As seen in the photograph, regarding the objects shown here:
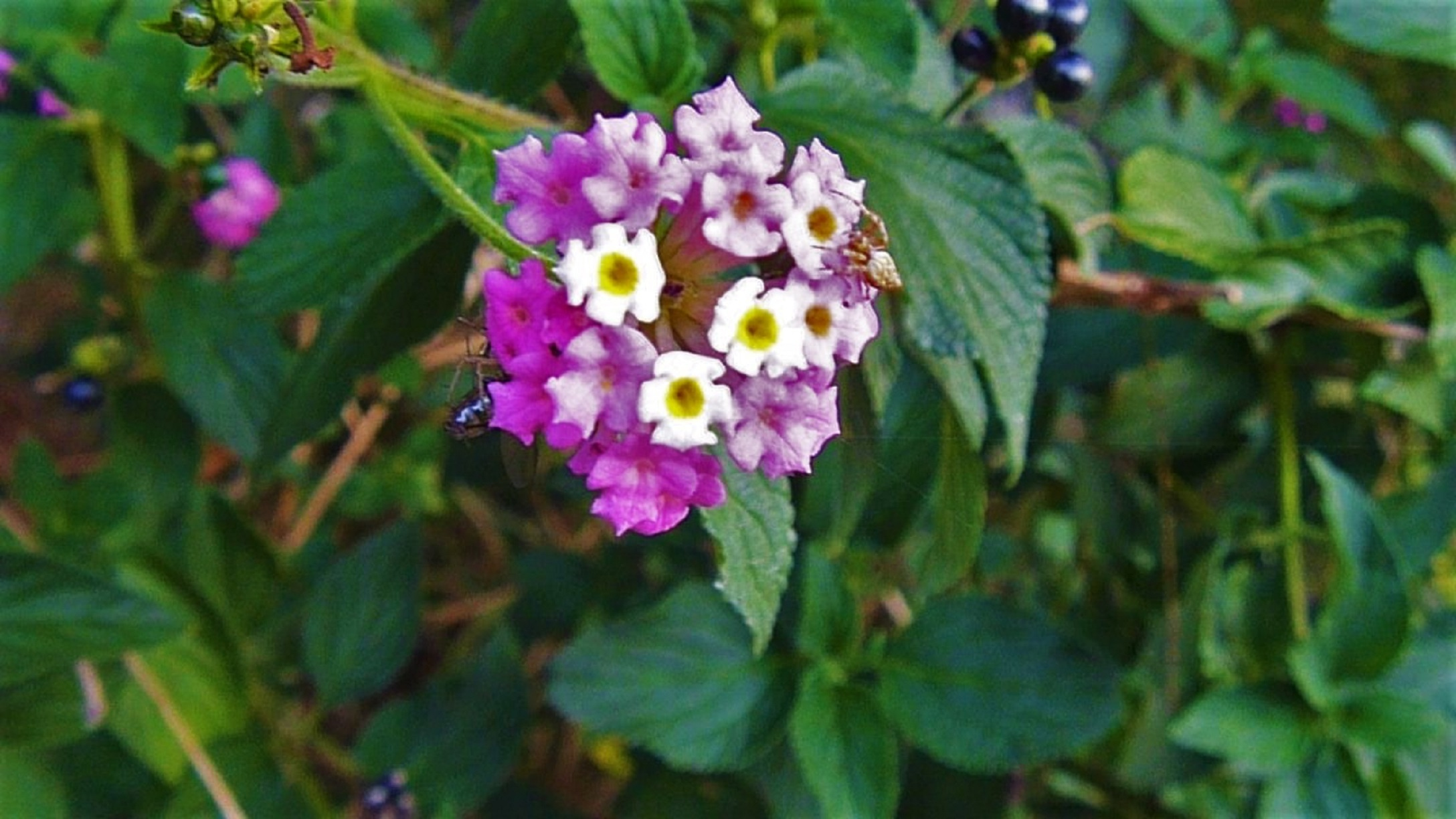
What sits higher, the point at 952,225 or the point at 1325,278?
the point at 952,225

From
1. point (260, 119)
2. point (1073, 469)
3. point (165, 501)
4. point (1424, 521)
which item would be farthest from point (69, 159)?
point (1424, 521)

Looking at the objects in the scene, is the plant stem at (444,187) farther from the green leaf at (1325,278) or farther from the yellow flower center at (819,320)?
the green leaf at (1325,278)

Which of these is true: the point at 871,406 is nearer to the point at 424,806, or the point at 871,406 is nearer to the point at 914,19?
the point at 914,19

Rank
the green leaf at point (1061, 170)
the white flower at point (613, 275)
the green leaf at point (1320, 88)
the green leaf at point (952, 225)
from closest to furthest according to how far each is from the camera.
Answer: the white flower at point (613, 275) → the green leaf at point (952, 225) → the green leaf at point (1061, 170) → the green leaf at point (1320, 88)

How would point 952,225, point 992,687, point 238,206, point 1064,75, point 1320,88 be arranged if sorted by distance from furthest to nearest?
1. point 1320,88
2. point 238,206
3. point 992,687
4. point 1064,75
5. point 952,225

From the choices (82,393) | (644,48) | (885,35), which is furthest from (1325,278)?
(82,393)

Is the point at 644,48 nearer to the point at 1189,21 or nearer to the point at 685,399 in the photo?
the point at 685,399

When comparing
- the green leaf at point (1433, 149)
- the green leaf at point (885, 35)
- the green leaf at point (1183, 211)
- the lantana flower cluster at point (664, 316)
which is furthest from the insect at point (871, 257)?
the green leaf at point (1433, 149)

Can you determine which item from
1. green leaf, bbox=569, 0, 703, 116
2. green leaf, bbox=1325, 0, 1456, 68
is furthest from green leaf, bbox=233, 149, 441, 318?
green leaf, bbox=1325, 0, 1456, 68
